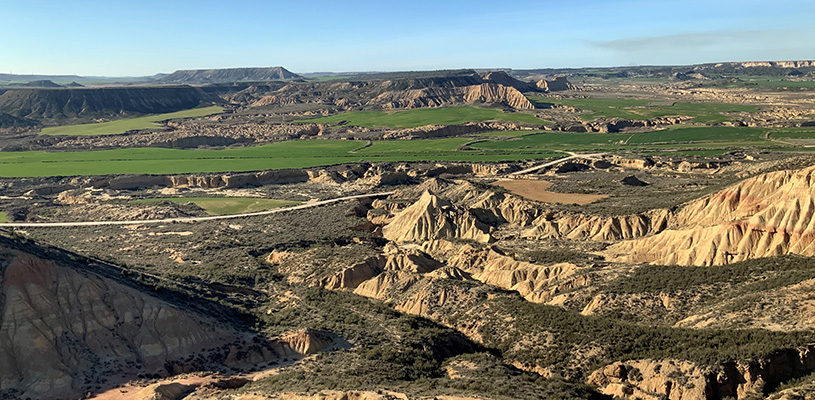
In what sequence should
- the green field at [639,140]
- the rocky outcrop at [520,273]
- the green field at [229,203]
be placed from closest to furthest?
the rocky outcrop at [520,273] → the green field at [229,203] → the green field at [639,140]

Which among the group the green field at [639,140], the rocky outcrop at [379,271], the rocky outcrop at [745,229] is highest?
the rocky outcrop at [745,229]

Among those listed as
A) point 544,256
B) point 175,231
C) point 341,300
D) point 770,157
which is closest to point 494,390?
point 341,300

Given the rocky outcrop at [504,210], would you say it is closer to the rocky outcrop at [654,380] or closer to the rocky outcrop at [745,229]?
the rocky outcrop at [745,229]

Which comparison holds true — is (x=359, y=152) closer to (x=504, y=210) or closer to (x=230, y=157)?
(x=230, y=157)

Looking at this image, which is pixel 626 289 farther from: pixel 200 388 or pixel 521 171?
pixel 521 171

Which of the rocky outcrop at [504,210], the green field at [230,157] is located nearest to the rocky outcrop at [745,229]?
the rocky outcrop at [504,210]

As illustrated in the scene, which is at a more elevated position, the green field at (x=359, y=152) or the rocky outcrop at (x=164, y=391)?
the green field at (x=359, y=152)
